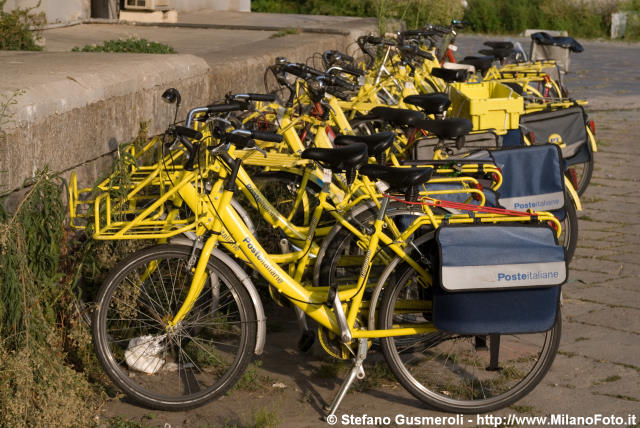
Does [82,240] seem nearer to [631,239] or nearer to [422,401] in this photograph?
[422,401]

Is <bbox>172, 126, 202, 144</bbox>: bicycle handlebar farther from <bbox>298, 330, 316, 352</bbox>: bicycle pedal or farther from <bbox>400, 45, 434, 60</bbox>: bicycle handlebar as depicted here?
<bbox>400, 45, 434, 60</bbox>: bicycle handlebar

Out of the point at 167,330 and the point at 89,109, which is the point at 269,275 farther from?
the point at 89,109

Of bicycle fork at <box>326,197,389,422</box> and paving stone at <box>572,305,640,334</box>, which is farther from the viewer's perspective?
paving stone at <box>572,305,640,334</box>

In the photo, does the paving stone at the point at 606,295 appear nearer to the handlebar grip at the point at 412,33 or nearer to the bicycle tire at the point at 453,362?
the bicycle tire at the point at 453,362

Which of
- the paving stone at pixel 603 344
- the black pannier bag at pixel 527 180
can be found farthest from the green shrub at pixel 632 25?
the paving stone at pixel 603 344

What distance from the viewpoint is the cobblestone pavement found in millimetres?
3750

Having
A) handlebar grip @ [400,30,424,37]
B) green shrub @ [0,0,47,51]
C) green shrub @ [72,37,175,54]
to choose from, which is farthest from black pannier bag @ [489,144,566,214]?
green shrub @ [0,0,47,51]

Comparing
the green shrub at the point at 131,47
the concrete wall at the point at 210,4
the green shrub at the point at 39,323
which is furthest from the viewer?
the concrete wall at the point at 210,4

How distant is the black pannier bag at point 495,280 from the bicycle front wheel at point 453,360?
18 centimetres

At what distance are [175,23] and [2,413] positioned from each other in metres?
7.55

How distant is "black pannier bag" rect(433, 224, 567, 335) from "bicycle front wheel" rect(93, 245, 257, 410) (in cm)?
76

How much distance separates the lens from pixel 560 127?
604 centimetres

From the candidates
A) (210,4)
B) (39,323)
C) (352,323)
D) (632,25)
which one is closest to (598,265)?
(352,323)

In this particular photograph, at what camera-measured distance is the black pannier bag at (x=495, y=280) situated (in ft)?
11.5
